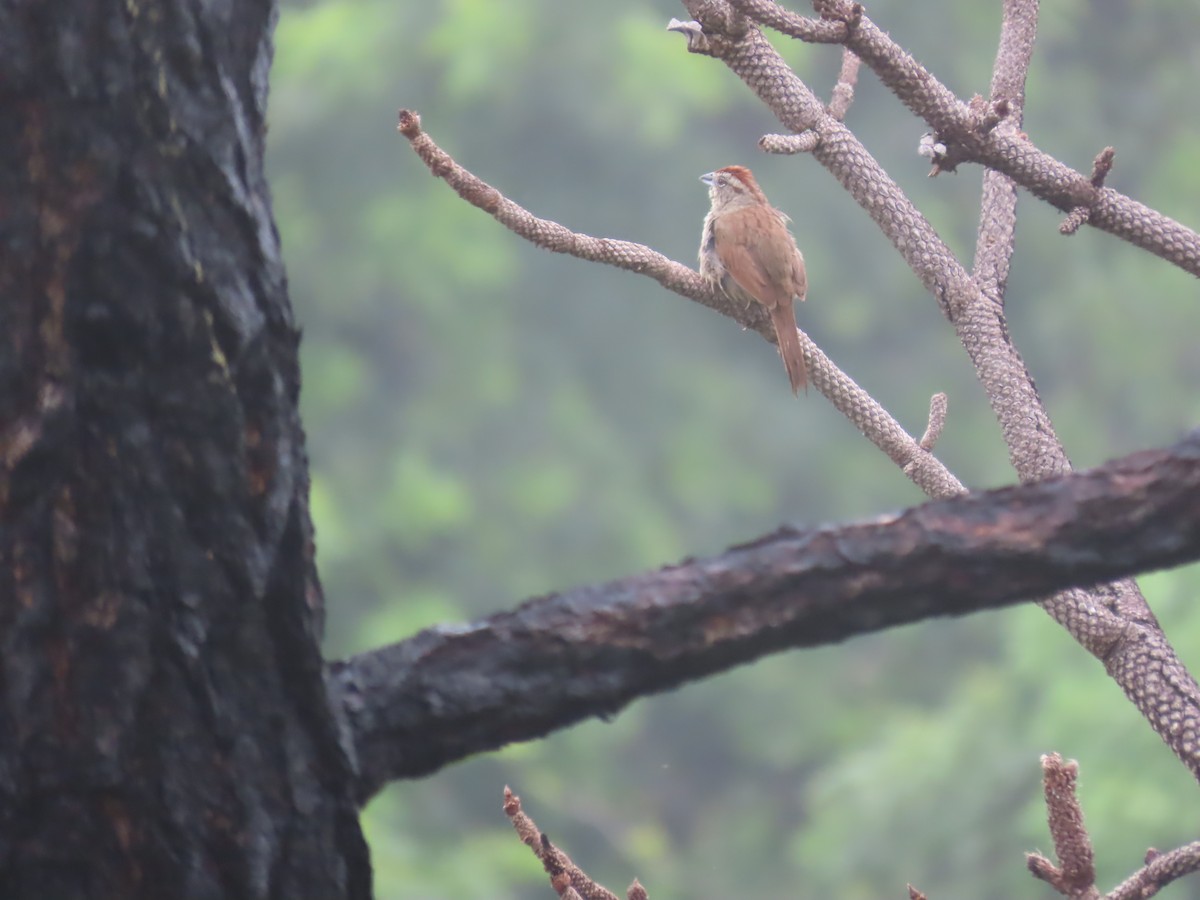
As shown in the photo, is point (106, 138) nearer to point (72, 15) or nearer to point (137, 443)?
point (72, 15)

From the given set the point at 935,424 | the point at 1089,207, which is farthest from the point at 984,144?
the point at 935,424

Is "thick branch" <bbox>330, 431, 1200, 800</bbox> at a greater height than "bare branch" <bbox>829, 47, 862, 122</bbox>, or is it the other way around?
"bare branch" <bbox>829, 47, 862, 122</bbox>

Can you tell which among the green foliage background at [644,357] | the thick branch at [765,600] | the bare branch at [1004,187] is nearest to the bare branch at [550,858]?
the thick branch at [765,600]

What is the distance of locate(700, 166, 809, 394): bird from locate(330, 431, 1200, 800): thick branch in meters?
2.87

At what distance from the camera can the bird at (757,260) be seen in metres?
4.74

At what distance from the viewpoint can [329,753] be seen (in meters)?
1.48

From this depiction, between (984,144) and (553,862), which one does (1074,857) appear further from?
Answer: (984,144)

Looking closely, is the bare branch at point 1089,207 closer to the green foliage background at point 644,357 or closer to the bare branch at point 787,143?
the bare branch at point 787,143

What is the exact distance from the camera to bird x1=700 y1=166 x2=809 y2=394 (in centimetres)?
474

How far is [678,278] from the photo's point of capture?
11.0ft

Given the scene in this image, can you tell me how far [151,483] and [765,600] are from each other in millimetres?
543

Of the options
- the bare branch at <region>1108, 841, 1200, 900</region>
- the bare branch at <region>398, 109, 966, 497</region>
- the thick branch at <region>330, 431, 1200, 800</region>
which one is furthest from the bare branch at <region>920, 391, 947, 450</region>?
the thick branch at <region>330, 431, 1200, 800</region>

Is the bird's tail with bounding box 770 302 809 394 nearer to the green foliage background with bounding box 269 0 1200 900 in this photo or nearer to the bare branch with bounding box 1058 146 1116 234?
the bare branch with bounding box 1058 146 1116 234

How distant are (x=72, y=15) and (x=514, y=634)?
2.11 feet
